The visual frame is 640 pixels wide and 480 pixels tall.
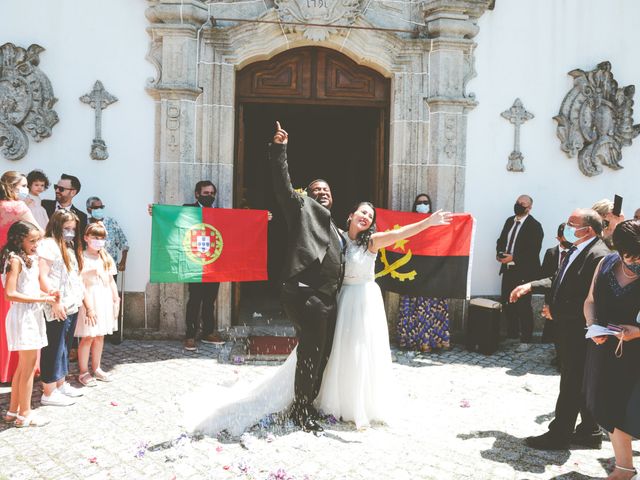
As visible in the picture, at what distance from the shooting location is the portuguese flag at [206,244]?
6.88 meters

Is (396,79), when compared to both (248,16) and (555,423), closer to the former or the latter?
(248,16)

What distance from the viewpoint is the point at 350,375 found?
15.2 feet

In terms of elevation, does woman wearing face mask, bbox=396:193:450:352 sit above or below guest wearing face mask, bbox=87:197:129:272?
below

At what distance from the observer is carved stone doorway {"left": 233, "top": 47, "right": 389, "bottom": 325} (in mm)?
8062

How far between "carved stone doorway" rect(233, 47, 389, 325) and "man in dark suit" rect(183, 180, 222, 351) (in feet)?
2.19

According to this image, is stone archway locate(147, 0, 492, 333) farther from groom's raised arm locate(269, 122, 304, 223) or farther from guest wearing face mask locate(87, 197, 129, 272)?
groom's raised arm locate(269, 122, 304, 223)

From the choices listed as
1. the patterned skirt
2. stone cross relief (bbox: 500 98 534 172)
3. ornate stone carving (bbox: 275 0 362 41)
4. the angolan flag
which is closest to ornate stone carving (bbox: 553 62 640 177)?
stone cross relief (bbox: 500 98 534 172)

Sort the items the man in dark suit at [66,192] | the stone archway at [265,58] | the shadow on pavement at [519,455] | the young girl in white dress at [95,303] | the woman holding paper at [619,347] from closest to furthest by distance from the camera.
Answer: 1. the woman holding paper at [619,347]
2. the shadow on pavement at [519,455]
3. the young girl in white dress at [95,303]
4. the man in dark suit at [66,192]
5. the stone archway at [265,58]

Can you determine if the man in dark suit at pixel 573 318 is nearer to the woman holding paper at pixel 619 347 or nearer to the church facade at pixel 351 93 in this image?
the woman holding paper at pixel 619 347

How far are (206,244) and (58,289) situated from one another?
2325 mm

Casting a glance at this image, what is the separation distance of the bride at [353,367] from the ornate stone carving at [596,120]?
4.74 meters

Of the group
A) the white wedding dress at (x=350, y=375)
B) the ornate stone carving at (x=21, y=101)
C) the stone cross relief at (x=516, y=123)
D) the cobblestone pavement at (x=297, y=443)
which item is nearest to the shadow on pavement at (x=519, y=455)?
the cobblestone pavement at (x=297, y=443)

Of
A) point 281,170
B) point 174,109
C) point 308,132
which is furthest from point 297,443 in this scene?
point 308,132

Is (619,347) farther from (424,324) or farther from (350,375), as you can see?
(424,324)
